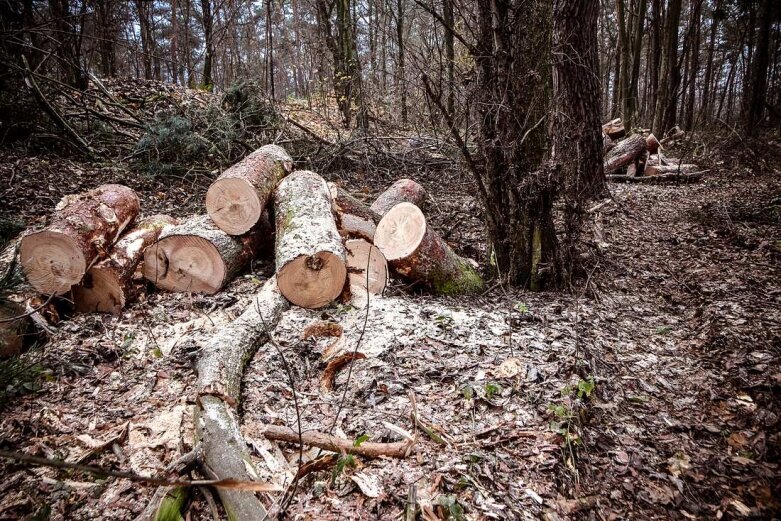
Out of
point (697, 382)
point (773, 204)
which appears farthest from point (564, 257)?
point (773, 204)

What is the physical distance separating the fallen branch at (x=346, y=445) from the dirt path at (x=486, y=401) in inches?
2.4

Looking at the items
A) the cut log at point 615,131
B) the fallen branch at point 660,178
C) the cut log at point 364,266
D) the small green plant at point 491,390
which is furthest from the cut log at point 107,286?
the cut log at point 615,131

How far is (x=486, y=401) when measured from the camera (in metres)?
2.63

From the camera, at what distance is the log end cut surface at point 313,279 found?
149 inches

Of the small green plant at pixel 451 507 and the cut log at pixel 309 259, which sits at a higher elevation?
Answer: the cut log at pixel 309 259

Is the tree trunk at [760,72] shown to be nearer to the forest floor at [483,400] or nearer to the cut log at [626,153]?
the cut log at [626,153]

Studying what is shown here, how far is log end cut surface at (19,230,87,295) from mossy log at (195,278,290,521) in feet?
5.25

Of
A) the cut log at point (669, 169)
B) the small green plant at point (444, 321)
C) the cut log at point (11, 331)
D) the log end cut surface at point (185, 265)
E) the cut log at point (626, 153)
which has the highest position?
the cut log at point (626, 153)

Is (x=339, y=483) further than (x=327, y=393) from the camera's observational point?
No

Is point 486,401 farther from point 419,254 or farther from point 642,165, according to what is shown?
point 642,165

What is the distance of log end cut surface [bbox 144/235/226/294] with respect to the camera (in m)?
4.14

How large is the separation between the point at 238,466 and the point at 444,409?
125 centimetres

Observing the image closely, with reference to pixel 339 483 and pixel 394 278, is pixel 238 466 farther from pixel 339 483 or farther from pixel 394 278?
pixel 394 278

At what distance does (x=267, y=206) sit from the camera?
511cm
